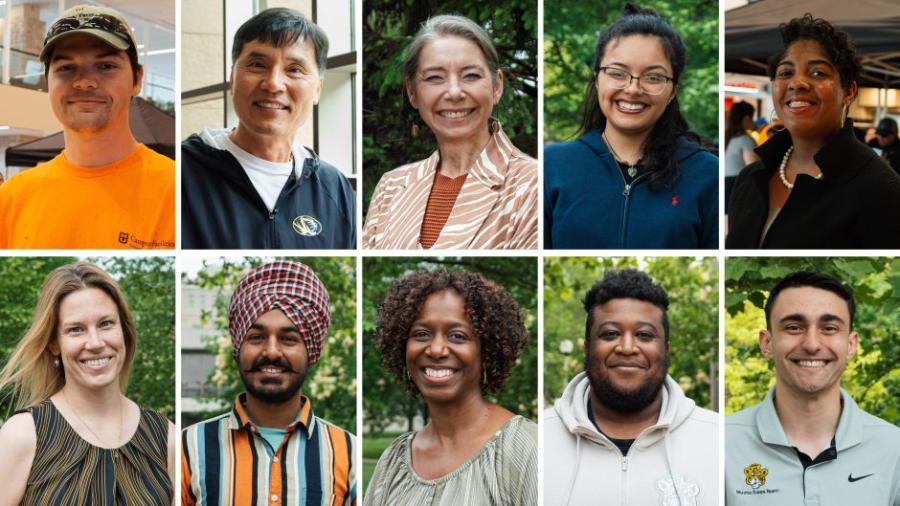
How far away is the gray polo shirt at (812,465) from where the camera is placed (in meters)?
4.75

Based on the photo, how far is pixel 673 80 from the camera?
185 inches

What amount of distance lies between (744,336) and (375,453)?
4.86 ft

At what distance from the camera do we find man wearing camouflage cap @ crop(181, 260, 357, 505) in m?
4.81

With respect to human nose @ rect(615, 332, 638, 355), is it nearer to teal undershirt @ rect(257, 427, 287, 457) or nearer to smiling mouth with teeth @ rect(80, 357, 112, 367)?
teal undershirt @ rect(257, 427, 287, 457)

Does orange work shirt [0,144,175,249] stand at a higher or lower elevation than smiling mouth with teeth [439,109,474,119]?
lower

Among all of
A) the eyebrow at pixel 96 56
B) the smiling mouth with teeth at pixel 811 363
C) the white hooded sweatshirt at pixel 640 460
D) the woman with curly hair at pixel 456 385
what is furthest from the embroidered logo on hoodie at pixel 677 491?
the eyebrow at pixel 96 56

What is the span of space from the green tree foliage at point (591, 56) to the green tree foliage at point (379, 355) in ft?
1.77

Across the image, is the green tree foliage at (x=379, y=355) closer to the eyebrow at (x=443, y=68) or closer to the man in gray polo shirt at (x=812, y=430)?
the eyebrow at (x=443, y=68)

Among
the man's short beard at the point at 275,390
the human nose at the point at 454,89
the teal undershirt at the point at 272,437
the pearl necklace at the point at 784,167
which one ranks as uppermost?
the human nose at the point at 454,89

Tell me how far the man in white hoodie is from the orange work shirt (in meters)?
1.66

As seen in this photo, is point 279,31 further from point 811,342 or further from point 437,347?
point 811,342

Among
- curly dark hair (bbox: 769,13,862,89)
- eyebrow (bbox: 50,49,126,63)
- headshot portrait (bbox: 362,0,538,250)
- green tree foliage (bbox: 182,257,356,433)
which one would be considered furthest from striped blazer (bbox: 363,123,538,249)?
eyebrow (bbox: 50,49,126,63)

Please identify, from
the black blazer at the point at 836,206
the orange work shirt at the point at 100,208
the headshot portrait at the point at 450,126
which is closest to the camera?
the black blazer at the point at 836,206

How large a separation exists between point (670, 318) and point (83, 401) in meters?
2.23
